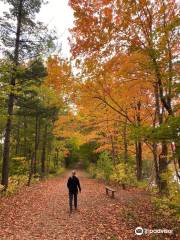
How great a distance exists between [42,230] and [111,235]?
2.24 metres

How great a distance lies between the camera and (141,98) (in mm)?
14609

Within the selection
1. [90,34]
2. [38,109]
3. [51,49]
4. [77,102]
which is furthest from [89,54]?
[38,109]

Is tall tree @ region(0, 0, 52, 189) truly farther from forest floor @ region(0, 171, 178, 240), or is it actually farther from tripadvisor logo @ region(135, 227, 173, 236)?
tripadvisor logo @ region(135, 227, 173, 236)


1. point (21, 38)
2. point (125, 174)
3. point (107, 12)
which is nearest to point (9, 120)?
point (21, 38)

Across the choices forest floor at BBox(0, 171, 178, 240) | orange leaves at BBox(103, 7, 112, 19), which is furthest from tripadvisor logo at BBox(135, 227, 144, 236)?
orange leaves at BBox(103, 7, 112, 19)

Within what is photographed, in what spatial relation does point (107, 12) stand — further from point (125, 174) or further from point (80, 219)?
point (125, 174)

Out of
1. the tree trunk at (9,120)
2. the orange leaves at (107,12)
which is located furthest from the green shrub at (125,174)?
the orange leaves at (107,12)

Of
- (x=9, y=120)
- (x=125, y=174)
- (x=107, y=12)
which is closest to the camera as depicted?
(x=107, y=12)

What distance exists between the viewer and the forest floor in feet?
25.5

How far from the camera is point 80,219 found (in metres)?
9.73

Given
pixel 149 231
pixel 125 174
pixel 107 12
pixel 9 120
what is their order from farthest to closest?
pixel 125 174
pixel 9 120
pixel 107 12
pixel 149 231

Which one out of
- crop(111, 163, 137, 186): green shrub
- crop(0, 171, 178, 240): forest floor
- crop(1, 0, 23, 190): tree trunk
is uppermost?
crop(1, 0, 23, 190): tree trunk

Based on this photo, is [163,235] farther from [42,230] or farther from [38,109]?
[38,109]

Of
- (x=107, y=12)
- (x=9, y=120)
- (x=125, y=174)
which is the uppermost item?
(x=107, y=12)
